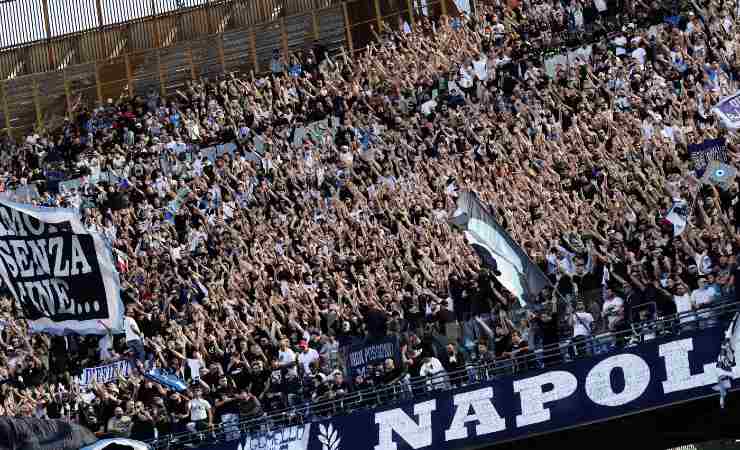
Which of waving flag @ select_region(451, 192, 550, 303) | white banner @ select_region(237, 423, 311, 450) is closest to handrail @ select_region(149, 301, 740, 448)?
white banner @ select_region(237, 423, 311, 450)

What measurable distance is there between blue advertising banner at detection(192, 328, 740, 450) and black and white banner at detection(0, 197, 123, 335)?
4.48 m

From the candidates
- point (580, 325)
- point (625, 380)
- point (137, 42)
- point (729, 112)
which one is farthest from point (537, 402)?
point (137, 42)

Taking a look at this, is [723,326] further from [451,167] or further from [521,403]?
[451,167]

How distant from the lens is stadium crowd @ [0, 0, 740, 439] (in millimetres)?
22062

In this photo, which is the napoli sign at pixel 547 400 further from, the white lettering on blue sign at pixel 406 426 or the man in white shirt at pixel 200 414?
the man in white shirt at pixel 200 414

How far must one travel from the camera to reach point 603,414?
20359 mm

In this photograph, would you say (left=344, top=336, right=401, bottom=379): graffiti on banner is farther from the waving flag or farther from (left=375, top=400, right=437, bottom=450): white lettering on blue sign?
the waving flag

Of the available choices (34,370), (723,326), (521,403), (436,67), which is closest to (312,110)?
(436,67)

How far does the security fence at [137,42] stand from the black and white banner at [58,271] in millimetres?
16034

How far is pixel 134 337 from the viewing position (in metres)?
28.5

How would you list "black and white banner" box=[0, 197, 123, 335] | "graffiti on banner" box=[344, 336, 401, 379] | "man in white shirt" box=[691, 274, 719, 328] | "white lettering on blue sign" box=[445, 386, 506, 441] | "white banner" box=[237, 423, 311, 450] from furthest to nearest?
"black and white banner" box=[0, 197, 123, 335]
"white banner" box=[237, 423, 311, 450]
"graffiti on banner" box=[344, 336, 401, 379]
"white lettering on blue sign" box=[445, 386, 506, 441]
"man in white shirt" box=[691, 274, 719, 328]

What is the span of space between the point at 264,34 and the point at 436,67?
9.60 metres

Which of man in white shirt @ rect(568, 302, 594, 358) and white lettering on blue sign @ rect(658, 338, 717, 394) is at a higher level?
man in white shirt @ rect(568, 302, 594, 358)

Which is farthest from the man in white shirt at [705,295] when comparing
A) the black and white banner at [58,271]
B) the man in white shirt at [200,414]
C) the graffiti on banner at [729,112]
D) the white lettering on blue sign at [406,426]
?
the black and white banner at [58,271]
